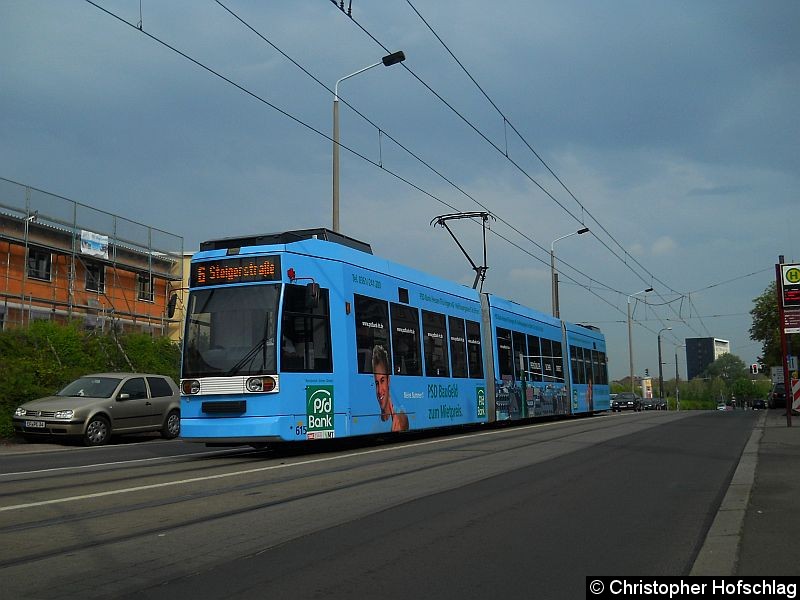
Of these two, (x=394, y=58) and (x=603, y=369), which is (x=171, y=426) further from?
(x=603, y=369)

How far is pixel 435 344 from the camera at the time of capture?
17672mm

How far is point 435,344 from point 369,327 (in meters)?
3.19

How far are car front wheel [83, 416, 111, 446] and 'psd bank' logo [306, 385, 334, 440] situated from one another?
6994mm

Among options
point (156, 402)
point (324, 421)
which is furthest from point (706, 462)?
point (156, 402)

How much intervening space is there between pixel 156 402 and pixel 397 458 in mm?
8873

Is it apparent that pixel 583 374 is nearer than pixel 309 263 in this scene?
No

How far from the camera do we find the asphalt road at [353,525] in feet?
17.0

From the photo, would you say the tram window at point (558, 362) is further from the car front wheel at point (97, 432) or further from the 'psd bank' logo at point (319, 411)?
the 'psd bank' logo at point (319, 411)

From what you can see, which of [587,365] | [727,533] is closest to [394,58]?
[727,533]

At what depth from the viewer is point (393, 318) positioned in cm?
1584

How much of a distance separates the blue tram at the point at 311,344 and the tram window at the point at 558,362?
889cm

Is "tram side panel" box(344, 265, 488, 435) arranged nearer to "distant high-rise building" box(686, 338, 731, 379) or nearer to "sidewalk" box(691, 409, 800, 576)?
"sidewalk" box(691, 409, 800, 576)

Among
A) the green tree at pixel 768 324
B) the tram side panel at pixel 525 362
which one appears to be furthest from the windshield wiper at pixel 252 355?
the green tree at pixel 768 324

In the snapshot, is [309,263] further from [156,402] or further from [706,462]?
[156,402]
